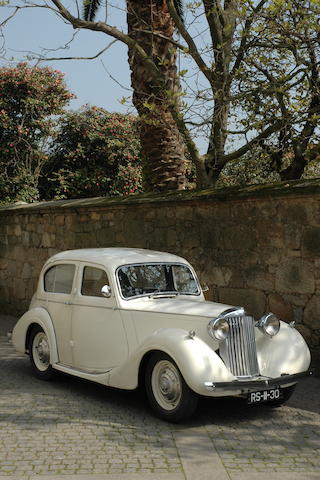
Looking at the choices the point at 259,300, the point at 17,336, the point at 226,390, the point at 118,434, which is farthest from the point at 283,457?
the point at 17,336

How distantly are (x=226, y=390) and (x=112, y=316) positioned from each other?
1.60 m

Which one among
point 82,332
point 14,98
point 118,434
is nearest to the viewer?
point 118,434

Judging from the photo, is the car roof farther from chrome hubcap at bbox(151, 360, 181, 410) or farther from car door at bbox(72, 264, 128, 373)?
chrome hubcap at bbox(151, 360, 181, 410)

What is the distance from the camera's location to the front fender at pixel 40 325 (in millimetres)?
6984

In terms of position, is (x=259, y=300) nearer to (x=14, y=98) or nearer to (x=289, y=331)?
(x=289, y=331)

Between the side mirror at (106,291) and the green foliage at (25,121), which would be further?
the green foliage at (25,121)

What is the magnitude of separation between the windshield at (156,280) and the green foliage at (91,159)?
1229cm

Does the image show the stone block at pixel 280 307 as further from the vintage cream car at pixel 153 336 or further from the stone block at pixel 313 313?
the vintage cream car at pixel 153 336

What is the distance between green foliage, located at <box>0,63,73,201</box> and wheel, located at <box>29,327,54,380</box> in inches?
443

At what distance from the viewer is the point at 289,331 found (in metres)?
6.10

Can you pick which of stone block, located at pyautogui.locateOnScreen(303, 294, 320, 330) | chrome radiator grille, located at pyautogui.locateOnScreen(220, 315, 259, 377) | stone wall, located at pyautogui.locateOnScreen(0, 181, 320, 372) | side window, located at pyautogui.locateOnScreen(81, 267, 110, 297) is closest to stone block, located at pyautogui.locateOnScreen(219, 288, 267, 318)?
stone wall, located at pyautogui.locateOnScreen(0, 181, 320, 372)

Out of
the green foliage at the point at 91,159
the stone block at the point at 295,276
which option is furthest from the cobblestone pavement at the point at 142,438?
the green foliage at the point at 91,159

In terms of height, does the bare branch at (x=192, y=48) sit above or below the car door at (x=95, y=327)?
above

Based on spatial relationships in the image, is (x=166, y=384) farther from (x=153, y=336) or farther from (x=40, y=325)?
(x=40, y=325)
